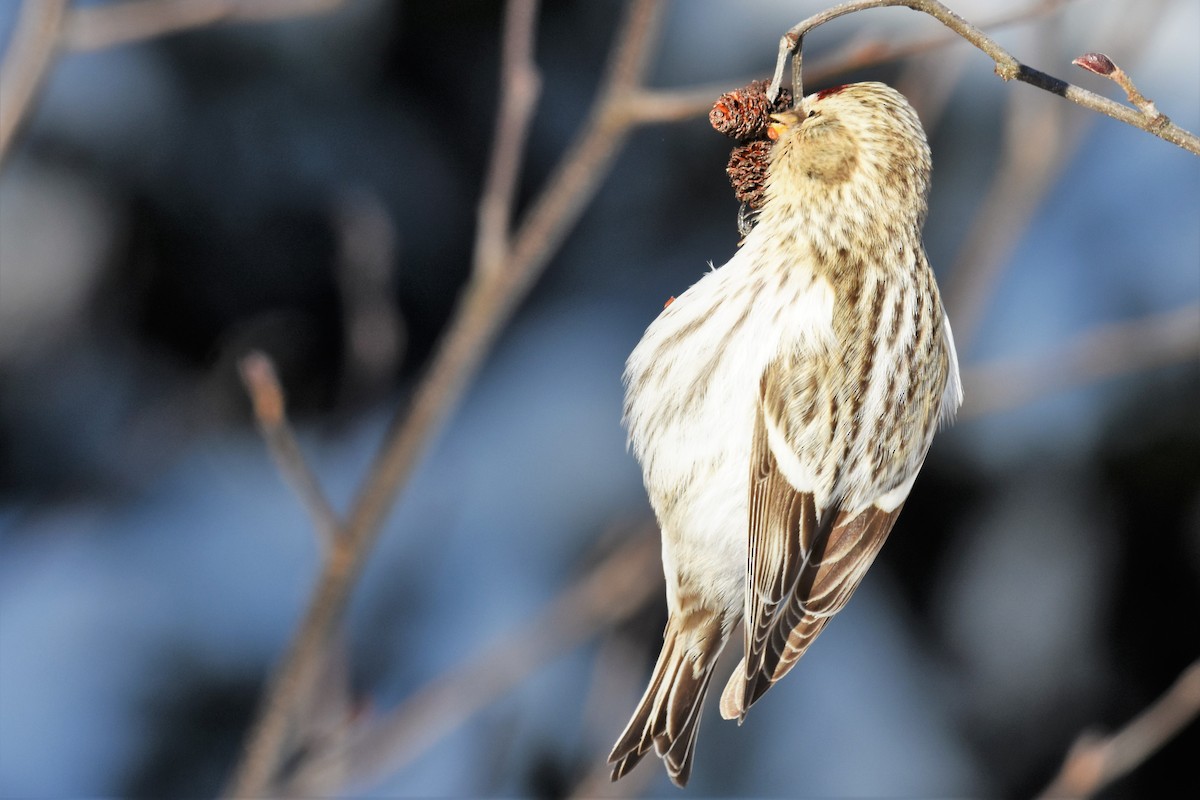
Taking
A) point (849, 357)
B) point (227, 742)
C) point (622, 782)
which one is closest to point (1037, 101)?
point (849, 357)

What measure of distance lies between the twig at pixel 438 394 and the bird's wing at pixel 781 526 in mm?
362

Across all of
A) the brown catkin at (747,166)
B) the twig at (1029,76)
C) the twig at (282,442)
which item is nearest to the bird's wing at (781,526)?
the brown catkin at (747,166)

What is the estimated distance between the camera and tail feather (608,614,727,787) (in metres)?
1.67

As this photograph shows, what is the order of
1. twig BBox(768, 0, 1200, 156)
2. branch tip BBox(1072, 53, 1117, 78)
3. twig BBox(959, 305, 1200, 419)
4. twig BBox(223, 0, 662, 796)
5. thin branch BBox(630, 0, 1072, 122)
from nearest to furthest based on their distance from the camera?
twig BBox(768, 0, 1200, 156), branch tip BBox(1072, 53, 1117, 78), thin branch BBox(630, 0, 1072, 122), twig BBox(223, 0, 662, 796), twig BBox(959, 305, 1200, 419)

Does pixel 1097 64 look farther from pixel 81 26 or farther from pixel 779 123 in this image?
pixel 81 26

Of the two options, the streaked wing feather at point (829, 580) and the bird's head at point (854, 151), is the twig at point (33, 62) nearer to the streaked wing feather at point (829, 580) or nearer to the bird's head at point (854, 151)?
the bird's head at point (854, 151)

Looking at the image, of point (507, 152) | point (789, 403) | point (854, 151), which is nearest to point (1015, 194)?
point (854, 151)

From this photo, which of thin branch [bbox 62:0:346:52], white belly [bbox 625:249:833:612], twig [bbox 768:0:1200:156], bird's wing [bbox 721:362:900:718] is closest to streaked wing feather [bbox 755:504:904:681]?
bird's wing [bbox 721:362:900:718]

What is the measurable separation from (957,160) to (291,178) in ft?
6.67

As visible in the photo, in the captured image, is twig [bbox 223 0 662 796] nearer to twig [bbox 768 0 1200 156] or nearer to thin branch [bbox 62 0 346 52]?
thin branch [bbox 62 0 346 52]

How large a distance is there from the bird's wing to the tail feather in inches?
2.6

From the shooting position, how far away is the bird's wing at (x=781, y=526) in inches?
66.0

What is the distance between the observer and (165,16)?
1636mm

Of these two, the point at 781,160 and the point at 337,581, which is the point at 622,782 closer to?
the point at 337,581
